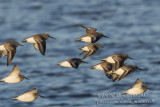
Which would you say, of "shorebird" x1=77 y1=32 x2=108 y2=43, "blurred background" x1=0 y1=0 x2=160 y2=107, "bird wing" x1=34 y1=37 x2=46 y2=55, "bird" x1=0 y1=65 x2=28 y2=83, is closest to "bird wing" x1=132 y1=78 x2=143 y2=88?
"shorebird" x1=77 y1=32 x2=108 y2=43

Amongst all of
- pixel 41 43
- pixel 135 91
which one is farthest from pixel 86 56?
pixel 135 91

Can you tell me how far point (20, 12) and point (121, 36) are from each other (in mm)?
15305

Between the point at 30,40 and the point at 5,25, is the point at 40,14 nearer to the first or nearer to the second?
the point at 5,25

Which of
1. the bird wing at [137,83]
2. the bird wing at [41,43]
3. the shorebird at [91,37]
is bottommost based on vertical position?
the bird wing at [137,83]

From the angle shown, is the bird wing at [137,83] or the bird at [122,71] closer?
the bird at [122,71]

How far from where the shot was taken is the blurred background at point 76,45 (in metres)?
30.2

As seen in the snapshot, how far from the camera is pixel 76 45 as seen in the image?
41.0 metres

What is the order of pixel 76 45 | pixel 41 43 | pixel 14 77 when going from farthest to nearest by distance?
pixel 76 45 < pixel 14 77 < pixel 41 43

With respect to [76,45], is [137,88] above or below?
below

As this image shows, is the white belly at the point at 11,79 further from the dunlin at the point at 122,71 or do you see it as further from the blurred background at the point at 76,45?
the blurred background at the point at 76,45

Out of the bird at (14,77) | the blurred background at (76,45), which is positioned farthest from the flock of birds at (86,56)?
the blurred background at (76,45)

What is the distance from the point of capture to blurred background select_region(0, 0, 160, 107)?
99.1ft

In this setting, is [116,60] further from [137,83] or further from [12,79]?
[12,79]

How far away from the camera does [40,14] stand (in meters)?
58.3
